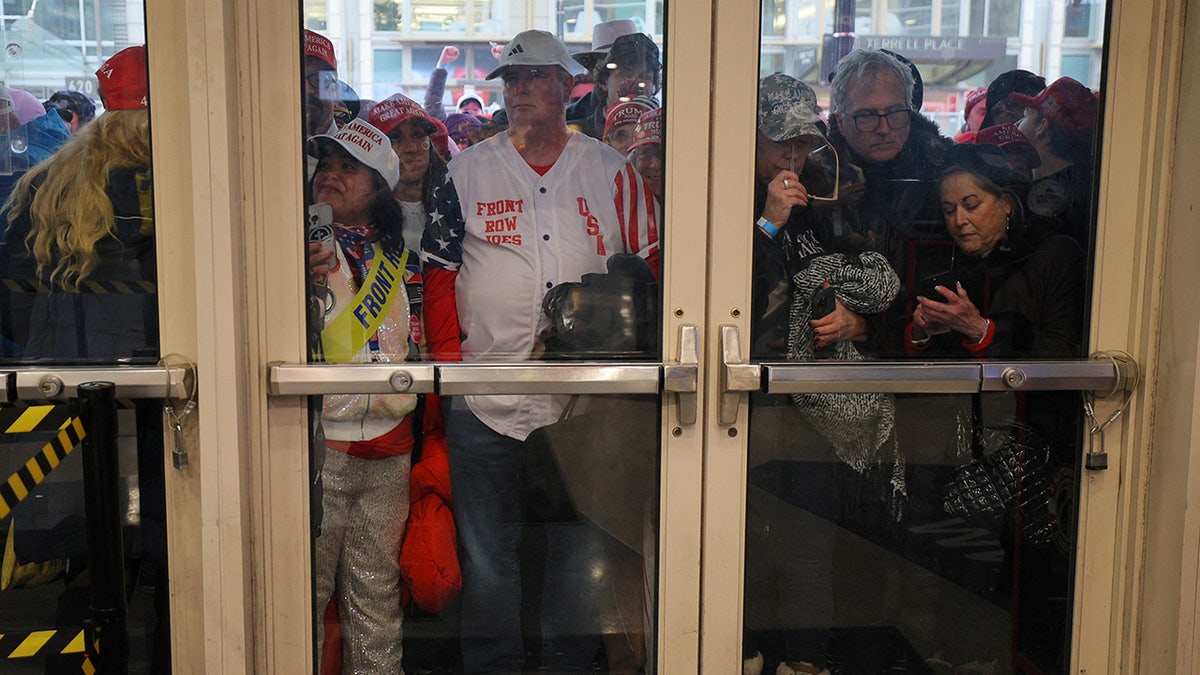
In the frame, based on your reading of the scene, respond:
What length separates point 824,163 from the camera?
2178 millimetres

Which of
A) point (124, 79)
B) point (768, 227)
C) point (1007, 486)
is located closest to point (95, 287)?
point (124, 79)

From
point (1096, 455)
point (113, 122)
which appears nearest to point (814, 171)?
point (1096, 455)

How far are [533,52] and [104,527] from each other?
4.27 ft

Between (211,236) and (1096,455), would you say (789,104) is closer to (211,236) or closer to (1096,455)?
(1096,455)

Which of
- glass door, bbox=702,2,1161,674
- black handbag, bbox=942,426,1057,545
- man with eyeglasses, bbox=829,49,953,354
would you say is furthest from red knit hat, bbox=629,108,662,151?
black handbag, bbox=942,426,1057,545

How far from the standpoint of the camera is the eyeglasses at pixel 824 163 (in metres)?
2.17

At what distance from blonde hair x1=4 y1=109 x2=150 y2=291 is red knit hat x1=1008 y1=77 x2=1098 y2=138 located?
195 centimetres

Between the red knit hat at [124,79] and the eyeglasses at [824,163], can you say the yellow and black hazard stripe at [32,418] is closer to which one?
the red knit hat at [124,79]

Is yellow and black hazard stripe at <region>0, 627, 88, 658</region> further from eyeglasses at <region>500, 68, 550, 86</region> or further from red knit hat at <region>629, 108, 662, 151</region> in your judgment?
red knit hat at <region>629, 108, 662, 151</region>

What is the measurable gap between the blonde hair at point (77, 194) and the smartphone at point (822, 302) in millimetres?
1472

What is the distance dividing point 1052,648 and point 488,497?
1.40 meters

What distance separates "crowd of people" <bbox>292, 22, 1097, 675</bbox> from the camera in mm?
2129

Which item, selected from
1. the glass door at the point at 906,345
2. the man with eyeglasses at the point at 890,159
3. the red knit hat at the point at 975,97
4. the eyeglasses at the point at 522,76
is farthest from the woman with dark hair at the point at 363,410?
the red knit hat at the point at 975,97

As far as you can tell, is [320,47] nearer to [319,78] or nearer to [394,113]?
[319,78]
